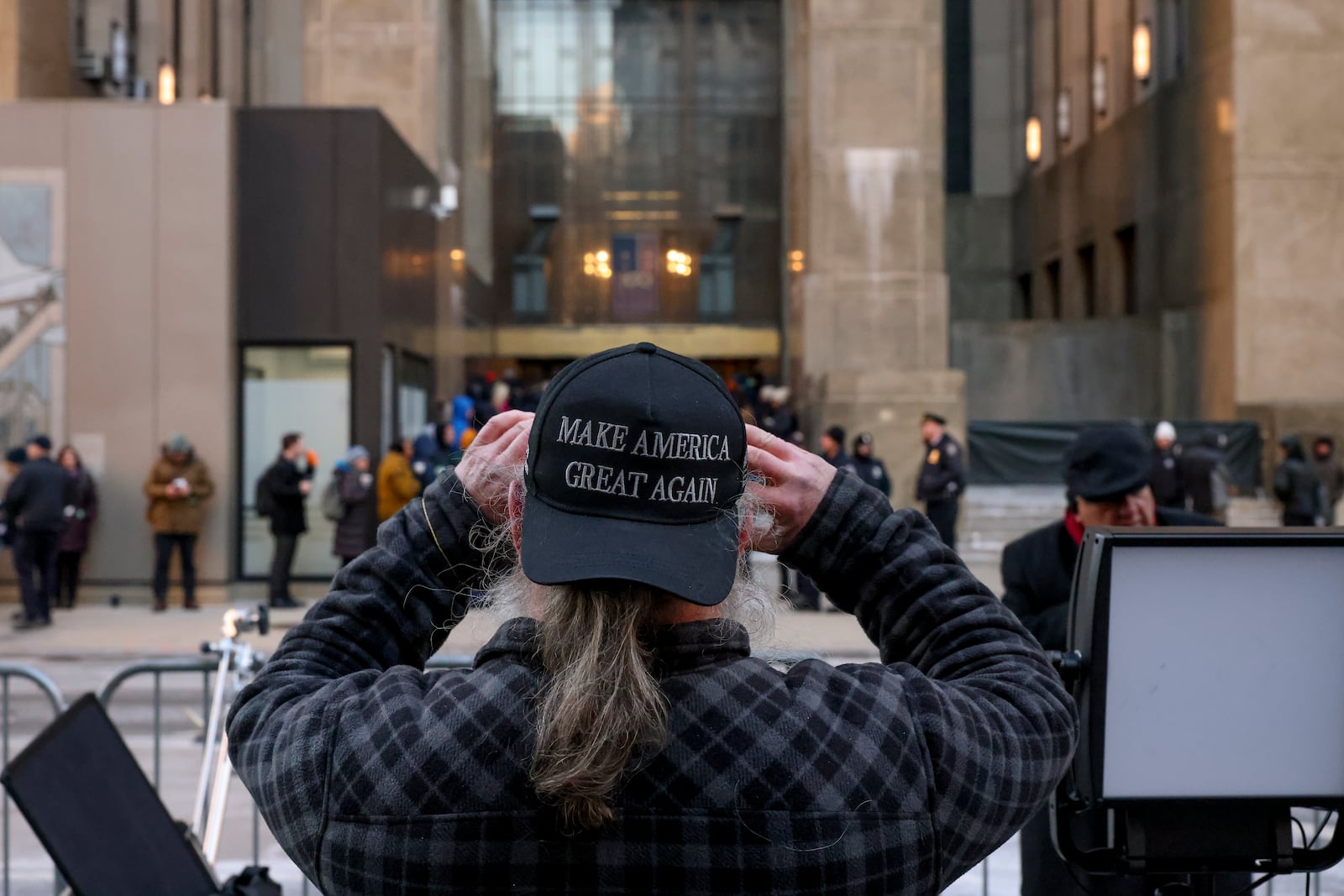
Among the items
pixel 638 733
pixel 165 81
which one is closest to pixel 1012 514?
pixel 165 81

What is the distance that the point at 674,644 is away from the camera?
5.27 feet

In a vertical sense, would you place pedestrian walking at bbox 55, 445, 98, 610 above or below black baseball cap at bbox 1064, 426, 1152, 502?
below

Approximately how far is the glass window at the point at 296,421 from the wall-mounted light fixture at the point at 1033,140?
26904 millimetres

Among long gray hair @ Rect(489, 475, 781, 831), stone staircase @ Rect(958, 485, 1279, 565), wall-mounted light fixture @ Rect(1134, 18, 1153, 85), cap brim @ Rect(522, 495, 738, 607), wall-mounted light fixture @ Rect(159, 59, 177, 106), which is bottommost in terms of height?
stone staircase @ Rect(958, 485, 1279, 565)

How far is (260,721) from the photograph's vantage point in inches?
69.6

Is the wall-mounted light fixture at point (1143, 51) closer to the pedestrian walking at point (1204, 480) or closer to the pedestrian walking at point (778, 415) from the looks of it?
the pedestrian walking at point (778, 415)

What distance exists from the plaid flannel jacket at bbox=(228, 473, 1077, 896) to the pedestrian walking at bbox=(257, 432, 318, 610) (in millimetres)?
13688

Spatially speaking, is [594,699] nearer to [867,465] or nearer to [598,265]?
Result: [867,465]

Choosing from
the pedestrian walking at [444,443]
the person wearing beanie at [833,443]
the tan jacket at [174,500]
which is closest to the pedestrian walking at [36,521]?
the tan jacket at [174,500]

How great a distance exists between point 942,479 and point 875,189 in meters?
9.00

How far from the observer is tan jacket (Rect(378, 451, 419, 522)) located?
15.5 m

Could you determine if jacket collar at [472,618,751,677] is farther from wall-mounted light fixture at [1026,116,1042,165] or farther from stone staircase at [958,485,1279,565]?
wall-mounted light fixture at [1026,116,1042,165]

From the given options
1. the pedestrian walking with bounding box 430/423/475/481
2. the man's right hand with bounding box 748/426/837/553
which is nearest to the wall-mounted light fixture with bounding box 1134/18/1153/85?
the pedestrian walking with bounding box 430/423/475/481

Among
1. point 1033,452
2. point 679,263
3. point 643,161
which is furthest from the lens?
point 643,161
